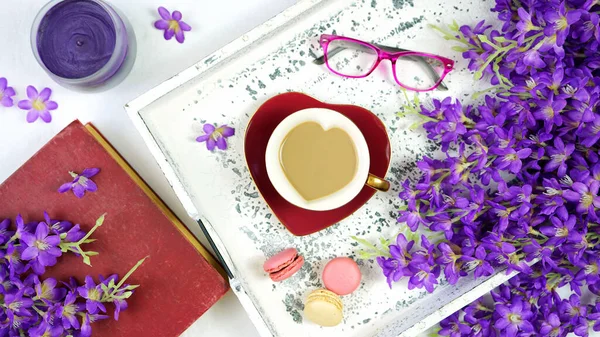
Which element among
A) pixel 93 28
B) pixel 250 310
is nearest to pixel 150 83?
pixel 93 28

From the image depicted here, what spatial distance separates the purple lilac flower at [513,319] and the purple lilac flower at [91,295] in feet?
1.82

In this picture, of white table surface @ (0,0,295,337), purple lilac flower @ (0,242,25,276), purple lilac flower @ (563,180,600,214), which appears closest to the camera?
purple lilac flower @ (563,180,600,214)

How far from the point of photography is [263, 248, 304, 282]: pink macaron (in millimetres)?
789

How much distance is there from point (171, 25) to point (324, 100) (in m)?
0.26

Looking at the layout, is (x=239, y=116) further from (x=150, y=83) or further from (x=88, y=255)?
(x=88, y=255)

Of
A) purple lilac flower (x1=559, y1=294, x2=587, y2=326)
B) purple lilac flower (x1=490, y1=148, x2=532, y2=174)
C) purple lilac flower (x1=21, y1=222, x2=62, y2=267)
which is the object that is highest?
purple lilac flower (x1=21, y1=222, x2=62, y2=267)

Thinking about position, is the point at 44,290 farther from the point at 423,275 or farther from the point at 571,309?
the point at 571,309

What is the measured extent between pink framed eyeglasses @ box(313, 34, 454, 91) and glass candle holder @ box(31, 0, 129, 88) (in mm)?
307

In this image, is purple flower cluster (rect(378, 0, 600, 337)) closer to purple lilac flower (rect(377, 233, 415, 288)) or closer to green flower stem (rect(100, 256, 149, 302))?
purple lilac flower (rect(377, 233, 415, 288))

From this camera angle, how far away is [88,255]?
803 mm

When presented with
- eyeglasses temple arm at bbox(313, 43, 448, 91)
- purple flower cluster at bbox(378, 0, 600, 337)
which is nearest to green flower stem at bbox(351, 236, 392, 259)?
purple flower cluster at bbox(378, 0, 600, 337)

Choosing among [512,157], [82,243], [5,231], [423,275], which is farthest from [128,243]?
[512,157]

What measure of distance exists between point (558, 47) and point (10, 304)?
0.77 meters

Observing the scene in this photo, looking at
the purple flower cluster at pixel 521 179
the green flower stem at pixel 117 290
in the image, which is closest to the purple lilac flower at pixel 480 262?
the purple flower cluster at pixel 521 179
